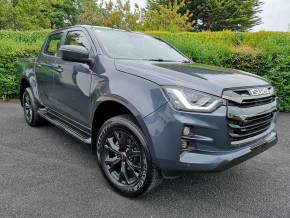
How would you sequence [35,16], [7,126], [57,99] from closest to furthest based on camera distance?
[57,99]
[7,126]
[35,16]

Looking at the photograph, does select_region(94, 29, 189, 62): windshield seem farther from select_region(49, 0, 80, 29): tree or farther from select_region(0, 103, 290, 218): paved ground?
select_region(49, 0, 80, 29): tree

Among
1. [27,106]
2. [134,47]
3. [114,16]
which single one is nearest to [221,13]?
[114,16]

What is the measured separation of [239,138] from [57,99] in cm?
259

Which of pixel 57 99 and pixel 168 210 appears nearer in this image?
pixel 168 210

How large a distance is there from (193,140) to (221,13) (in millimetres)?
28692

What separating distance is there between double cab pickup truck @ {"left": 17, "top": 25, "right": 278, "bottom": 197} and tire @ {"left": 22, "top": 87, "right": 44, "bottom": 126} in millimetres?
1344

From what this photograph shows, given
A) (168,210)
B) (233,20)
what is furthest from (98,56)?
(233,20)

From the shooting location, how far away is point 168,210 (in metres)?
2.99

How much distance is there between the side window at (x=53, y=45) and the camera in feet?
15.8

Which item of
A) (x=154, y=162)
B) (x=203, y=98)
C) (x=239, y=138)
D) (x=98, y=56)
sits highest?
(x=98, y=56)

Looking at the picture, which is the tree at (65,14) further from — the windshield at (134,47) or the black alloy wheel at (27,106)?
the windshield at (134,47)

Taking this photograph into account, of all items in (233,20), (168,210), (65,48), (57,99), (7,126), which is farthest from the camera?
(233,20)

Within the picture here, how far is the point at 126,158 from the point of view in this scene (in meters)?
3.17

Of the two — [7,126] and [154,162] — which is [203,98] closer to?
[154,162]
